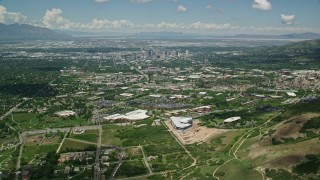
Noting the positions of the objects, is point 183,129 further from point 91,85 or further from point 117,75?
point 117,75

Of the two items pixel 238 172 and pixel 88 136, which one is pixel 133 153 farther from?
pixel 238 172

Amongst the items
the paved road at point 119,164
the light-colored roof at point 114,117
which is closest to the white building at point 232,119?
A: the light-colored roof at point 114,117

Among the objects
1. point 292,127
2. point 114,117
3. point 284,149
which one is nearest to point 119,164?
point 284,149

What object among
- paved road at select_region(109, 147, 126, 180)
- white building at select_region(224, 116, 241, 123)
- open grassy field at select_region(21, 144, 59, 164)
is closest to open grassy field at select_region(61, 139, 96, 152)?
open grassy field at select_region(21, 144, 59, 164)

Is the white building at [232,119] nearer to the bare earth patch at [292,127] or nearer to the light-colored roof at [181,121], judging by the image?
the light-colored roof at [181,121]

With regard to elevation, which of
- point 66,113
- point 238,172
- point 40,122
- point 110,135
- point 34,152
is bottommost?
point 40,122

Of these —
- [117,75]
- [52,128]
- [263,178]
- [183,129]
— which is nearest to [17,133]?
[52,128]
